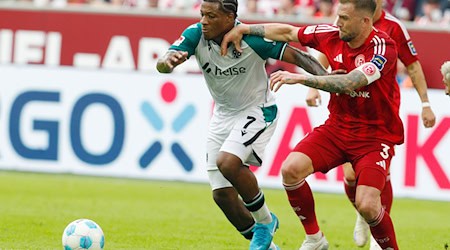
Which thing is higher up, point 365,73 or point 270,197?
point 365,73

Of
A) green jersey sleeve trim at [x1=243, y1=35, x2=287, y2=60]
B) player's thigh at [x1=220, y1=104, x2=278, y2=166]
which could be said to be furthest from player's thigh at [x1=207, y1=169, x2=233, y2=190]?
green jersey sleeve trim at [x1=243, y1=35, x2=287, y2=60]

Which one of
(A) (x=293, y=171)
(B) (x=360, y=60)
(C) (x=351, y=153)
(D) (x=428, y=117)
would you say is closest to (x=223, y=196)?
(A) (x=293, y=171)

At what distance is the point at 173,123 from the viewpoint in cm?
1662

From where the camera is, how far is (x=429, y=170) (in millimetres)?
15508

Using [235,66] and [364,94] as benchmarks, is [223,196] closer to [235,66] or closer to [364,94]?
[235,66]

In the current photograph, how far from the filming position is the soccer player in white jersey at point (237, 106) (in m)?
9.23

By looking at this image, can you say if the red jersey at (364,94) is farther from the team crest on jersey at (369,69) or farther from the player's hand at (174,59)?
the player's hand at (174,59)

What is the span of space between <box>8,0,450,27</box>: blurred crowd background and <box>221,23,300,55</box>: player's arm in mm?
9444

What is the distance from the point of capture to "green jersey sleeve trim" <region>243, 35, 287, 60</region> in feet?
30.7

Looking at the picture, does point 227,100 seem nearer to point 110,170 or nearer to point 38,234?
point 38,234

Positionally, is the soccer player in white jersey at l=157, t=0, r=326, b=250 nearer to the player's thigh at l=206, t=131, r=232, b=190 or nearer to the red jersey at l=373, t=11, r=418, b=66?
the player's thigh at l=206, t=131, r=232, b=190

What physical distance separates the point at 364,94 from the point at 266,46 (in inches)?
38.5

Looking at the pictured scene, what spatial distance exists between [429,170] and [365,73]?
7.12 metres

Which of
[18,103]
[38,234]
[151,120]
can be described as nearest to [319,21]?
[151,120]
